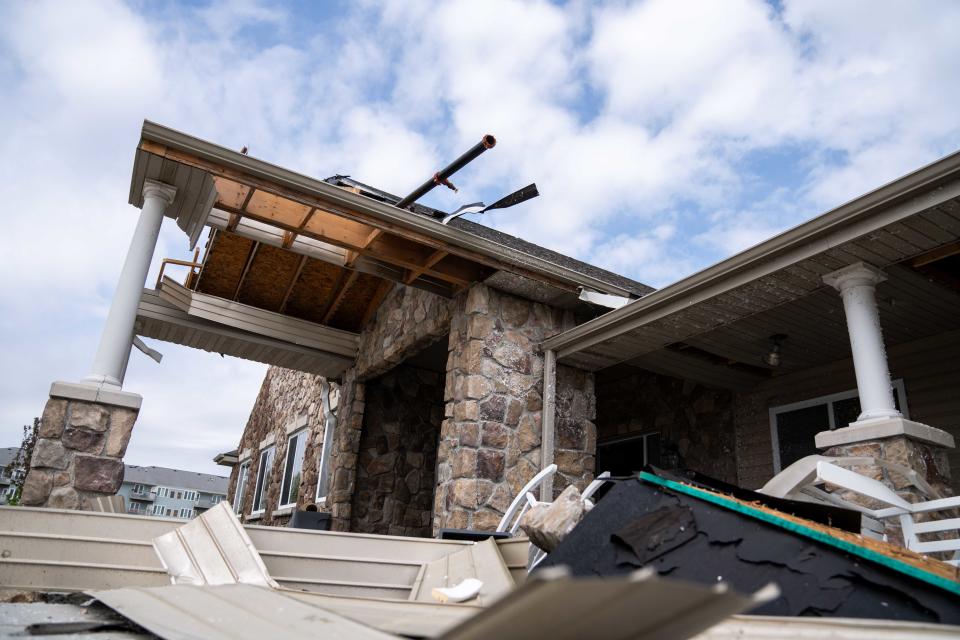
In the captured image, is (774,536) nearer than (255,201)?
Yes

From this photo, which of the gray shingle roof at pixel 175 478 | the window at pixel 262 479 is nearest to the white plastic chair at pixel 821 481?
the window at pixel 262 479

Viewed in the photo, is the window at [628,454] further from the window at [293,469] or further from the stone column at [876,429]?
the window at [293,469]

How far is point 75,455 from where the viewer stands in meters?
4.30

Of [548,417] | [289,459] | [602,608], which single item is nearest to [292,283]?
[548,417]

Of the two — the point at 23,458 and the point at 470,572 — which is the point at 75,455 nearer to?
the point at 470,572

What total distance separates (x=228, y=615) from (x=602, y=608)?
1.37m

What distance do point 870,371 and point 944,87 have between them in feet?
31.7

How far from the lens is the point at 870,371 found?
397 centimetres

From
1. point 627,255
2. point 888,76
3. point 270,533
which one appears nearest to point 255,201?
point 270,533

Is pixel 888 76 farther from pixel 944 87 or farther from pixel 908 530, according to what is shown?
pixel 908 530

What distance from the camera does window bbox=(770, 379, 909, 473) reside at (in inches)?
253

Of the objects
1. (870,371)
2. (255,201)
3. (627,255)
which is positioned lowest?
(870,371)

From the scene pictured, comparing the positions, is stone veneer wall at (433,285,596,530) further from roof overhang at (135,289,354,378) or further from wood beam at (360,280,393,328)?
roof overhang at (135,289,354,378)

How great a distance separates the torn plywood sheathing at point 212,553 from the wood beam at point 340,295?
16.5 feet
